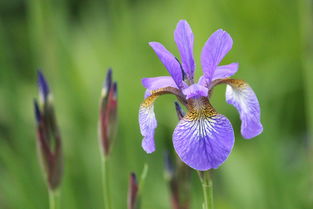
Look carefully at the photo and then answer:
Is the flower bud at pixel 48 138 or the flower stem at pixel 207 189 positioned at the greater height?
the flower bud at pixel 48 138

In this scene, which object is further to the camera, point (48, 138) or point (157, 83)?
point (48, 138)

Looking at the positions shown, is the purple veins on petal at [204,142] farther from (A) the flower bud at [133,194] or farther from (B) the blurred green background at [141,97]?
(B) the blurred green background at [141,97]

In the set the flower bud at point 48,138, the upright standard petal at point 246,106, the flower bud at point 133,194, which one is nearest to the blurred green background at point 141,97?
the flower bud at point 48,138

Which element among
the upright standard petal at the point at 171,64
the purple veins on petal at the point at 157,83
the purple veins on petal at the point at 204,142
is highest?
the upright standard petal at the point at 171,64

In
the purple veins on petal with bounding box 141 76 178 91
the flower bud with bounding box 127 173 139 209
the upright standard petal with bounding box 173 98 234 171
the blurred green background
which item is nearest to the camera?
the upright standard petal with bounding box 173 98 234 171

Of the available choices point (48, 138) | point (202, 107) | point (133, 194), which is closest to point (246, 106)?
point (202, 107)

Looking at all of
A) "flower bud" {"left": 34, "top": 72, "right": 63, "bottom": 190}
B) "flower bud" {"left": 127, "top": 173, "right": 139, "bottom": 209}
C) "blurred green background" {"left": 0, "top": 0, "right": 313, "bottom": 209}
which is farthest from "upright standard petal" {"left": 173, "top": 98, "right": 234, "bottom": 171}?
"blurred green background" {"left": 0, "top": 0, "right": 313, "bottom": 209}

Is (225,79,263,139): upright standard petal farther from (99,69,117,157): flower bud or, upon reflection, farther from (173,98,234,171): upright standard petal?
(99,69,117,157): flower bud

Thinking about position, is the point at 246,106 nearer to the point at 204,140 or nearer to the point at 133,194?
the point at 204,140
